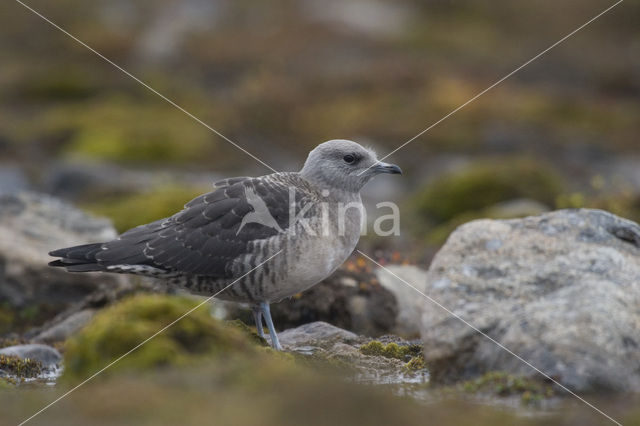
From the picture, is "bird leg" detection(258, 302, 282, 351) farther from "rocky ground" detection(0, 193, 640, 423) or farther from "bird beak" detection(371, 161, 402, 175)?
"bird beak" detection(371, 161, 402, 175)

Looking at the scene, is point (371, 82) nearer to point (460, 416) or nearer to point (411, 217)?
point (411, 217)

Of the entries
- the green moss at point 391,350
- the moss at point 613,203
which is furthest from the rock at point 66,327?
the moss at point 613,203

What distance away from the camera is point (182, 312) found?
791cm

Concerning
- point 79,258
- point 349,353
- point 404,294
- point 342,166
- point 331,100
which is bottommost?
point 349,353

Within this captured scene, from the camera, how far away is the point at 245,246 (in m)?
9.99

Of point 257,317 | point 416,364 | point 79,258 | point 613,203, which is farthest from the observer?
point 613,203

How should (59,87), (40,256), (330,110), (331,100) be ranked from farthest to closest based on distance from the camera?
1. (59,87)
2. (331,100)
3. (330,110)
4. (40,256)

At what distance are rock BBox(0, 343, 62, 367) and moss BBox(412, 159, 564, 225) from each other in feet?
42.5

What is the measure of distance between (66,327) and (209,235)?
3464 mm

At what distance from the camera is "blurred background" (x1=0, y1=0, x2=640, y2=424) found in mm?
18688

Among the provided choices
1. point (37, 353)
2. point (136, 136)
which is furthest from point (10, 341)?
point (136, 136)

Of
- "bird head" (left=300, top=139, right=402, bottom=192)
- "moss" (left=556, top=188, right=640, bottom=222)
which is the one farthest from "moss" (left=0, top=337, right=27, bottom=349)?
"moss" (left=556, top=188, right=640, bottom=222)

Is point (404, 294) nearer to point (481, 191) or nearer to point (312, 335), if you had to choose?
point (312, 335)

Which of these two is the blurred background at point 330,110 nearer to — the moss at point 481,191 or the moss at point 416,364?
the moss at point 481,191
